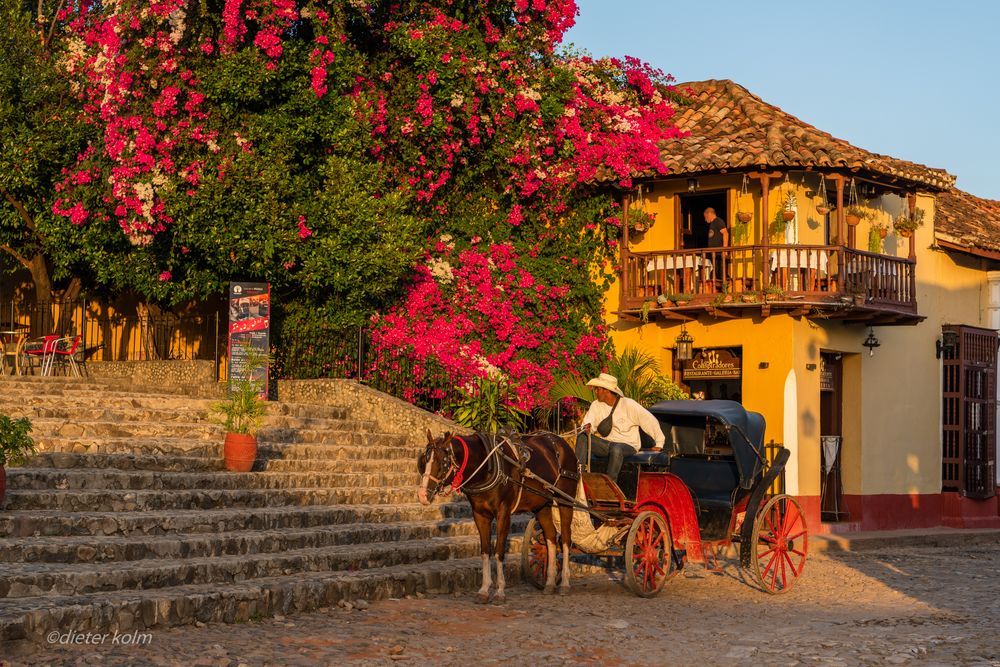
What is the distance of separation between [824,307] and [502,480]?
36.3 ft

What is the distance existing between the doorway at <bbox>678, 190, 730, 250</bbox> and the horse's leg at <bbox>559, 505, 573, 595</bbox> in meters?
11.2

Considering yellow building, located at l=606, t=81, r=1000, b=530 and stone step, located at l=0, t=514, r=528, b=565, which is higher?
yellow building, located at l=606, t=81, r=1000, b=530

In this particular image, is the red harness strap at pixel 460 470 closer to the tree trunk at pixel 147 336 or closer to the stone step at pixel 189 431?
the stone step at pixel 189 431

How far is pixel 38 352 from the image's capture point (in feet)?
69.8

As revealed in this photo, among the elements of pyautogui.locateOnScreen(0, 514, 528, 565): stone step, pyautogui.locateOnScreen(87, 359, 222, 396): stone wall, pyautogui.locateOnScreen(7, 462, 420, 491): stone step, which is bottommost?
pyautogui.locateOnScreen(0, 514, 528, 565): stone step

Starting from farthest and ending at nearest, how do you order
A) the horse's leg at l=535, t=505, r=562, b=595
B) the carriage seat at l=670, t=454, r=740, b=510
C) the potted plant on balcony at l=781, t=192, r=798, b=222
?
the potted plant on balcony at l=781, t=192, r=798, b=222
the carriage seat at l=670, t=454, r=740, b=510
the horse's leg at l=535, t=505, r=562, b=595

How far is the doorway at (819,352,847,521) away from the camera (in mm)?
22781

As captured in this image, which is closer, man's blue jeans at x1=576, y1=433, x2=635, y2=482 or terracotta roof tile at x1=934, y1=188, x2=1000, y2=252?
man's blue jeans at x1=576, y1=433, x2=635, y2=482

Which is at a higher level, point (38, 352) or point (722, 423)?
point (38, 352)

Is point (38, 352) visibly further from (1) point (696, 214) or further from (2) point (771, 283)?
(2) point (771, 283)

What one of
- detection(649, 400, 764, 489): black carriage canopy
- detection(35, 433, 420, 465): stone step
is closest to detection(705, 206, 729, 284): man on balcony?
detection(35, 433, 420, 465): stone step

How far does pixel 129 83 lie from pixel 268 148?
2188mm

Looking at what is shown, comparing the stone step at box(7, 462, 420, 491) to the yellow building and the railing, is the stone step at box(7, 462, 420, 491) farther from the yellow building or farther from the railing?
the railing

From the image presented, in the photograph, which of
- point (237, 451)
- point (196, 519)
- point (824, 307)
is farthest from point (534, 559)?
point (824, 307)
